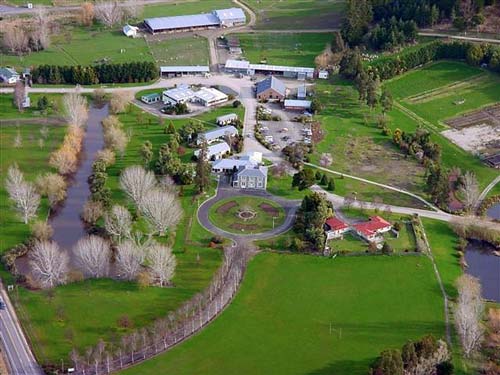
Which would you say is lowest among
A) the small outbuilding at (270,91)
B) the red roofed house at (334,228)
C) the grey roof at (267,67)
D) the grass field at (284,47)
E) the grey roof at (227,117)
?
the red roofed house at (334,228)

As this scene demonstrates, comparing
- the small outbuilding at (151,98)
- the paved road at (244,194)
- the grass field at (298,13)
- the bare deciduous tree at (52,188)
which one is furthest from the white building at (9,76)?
the grass field at (298,13)

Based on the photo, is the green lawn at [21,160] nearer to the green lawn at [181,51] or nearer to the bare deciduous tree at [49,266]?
the bare deciduous tree at [49,266]

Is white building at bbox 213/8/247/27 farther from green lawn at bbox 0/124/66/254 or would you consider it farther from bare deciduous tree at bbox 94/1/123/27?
green lawn at bbox 0/124/66/254

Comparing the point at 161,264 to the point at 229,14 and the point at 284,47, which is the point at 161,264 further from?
the point at 229,14

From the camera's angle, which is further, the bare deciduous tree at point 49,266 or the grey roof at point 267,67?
the grey roof at point 267,67

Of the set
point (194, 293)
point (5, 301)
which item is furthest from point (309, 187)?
point (5, 301)

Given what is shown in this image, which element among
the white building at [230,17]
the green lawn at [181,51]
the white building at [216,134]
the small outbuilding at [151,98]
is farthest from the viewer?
the white building at [230,17]
